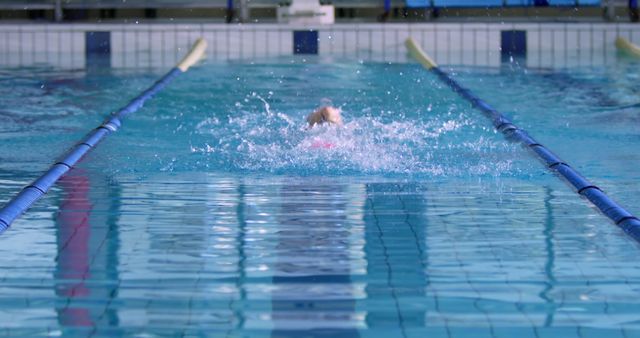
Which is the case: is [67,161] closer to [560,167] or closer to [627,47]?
[560,167]

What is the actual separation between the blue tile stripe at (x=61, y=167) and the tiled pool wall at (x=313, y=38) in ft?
9.41

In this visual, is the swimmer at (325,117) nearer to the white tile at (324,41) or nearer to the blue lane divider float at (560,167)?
the blue lane divider float at (560,167)

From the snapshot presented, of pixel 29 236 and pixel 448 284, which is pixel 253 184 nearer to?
pixel 29 236

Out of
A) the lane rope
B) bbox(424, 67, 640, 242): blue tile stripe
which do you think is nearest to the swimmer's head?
bbox(424, 67, 640, 242): blue tile stripe

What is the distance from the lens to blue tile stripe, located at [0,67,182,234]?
3.42m

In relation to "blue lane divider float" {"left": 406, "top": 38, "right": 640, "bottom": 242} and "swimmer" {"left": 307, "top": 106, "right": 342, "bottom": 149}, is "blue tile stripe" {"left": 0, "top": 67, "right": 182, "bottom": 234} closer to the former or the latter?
"swimmer" {"left": 307, "top": 106, "right": 342, "bottom": 149}

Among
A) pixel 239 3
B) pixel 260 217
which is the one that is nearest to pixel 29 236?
pixel 260 217

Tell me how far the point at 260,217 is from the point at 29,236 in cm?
65

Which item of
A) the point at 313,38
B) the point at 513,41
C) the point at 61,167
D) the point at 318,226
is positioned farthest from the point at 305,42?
the point at 318,226

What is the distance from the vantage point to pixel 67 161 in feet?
14.3

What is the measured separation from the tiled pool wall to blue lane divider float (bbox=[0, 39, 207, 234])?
6.28 ft

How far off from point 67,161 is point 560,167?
5.78ft

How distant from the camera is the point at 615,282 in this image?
268 centimetres

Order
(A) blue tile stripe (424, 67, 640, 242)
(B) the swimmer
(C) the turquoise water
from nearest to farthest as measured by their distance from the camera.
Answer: (C) the turquoise water
(A) blue tile stripe (424, 67, 640, 242)
(B) the swimmer
